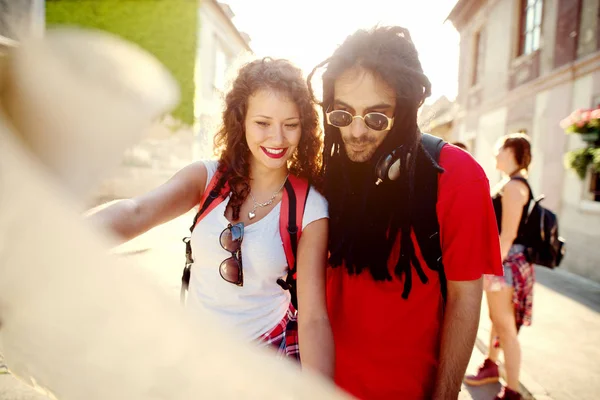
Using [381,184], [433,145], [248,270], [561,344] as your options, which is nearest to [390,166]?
[381,184]

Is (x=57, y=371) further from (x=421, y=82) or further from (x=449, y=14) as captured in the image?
(x=449, y=14)

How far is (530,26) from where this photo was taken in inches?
362

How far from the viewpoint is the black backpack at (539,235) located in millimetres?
3047

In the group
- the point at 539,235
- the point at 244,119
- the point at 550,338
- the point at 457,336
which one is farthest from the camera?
the point at 550,338

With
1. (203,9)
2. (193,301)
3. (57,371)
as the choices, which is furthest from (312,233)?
(203,9)

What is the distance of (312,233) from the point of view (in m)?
1.48

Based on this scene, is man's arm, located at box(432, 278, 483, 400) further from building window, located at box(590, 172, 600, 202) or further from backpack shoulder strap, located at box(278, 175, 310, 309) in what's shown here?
building window, located at box(590, 172, 600, 202)

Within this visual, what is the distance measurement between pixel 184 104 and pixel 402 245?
40.5 ft

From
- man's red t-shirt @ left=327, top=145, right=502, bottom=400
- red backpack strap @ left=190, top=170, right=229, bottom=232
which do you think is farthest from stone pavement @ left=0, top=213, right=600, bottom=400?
man's red t-shirt @ left=327, top=145, right=502, bottom=400

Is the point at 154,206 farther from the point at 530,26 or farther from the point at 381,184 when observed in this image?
the point at 530,26

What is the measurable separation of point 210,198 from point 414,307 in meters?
0.88

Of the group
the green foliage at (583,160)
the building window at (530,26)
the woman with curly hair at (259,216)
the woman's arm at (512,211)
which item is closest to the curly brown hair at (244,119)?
the woman with curly hair at (259,216)

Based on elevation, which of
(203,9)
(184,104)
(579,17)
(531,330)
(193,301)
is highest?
(203,9)

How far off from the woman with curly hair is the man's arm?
0.39 m
